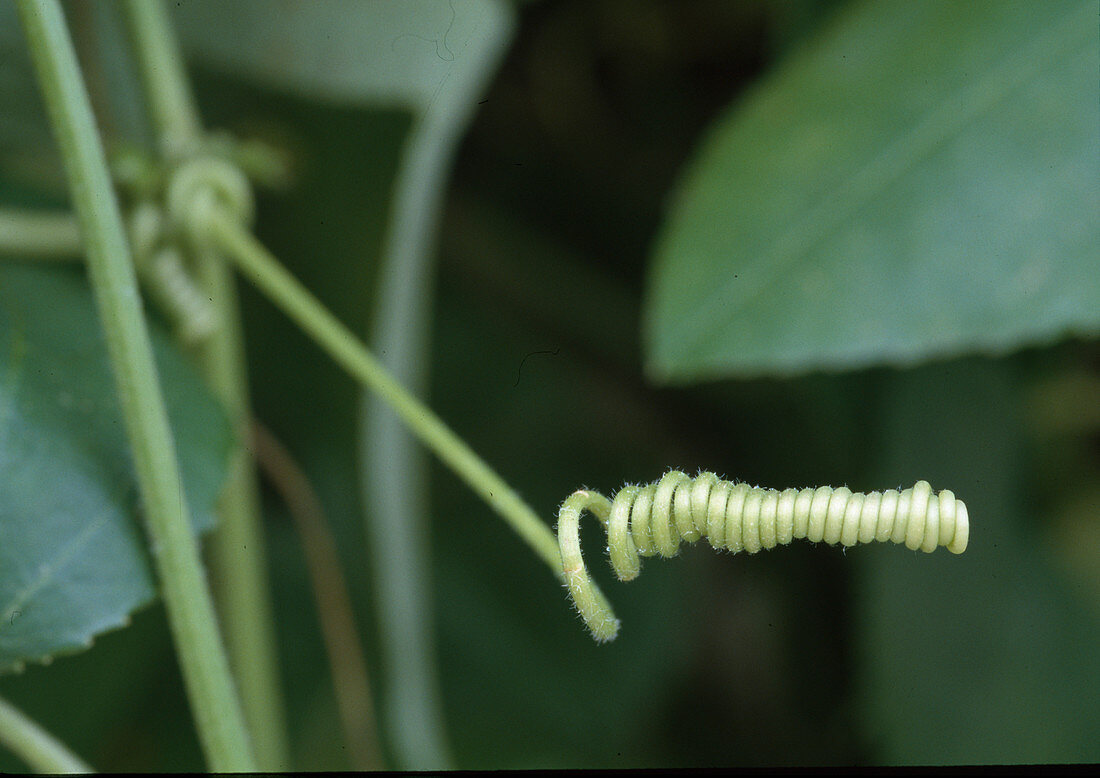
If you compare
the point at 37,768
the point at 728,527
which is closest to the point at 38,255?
the point at 37,768

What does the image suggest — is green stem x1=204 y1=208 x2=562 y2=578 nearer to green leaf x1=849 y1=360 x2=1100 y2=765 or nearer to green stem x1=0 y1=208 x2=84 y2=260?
green stem x1=0 y1=208 x2=84 y2=260

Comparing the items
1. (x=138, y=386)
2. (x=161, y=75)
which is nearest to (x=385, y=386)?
(x=138, y=386)

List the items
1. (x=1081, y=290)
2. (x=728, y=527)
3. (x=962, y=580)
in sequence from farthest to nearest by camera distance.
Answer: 1. (x=962, y=580)
2. (x=1081, y=290)
3. (x=728, y=527)

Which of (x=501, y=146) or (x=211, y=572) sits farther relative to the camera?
(x=501, y=146)

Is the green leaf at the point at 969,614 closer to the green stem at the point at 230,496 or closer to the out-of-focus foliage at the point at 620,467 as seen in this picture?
the out-of-focus foliage at the point at 620,467

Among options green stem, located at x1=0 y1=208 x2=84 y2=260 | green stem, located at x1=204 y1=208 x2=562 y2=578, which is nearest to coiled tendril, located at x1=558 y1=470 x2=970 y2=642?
green stem, located at x1=204 y1=208 x2=562 y2=578

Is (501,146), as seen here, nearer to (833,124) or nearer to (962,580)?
(833,124)
